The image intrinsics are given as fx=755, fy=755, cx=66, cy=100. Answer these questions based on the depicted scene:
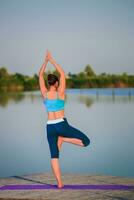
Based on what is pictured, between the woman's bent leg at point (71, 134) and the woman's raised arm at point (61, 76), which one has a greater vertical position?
the woman's raised arm at point (61, 76)

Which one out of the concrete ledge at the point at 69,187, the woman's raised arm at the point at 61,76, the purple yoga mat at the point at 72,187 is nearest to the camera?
the concrete ledge at the point at 69,187

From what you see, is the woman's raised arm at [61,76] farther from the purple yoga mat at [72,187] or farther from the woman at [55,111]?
the purple yoga mat at [72,187]

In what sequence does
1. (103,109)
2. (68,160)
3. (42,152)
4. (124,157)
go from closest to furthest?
(68,160) < (124,157) < (42,152) < (103,109)

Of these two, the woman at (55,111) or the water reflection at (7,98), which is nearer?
the woman at (55,111)

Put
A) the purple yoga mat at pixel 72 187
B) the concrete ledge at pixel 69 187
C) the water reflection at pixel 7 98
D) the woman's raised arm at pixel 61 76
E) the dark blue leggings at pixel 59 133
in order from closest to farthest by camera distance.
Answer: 1. the concrete ledge at pixel 69 187
2. the woman's raised arm at pixel 61 76
3. the dark blue leggings at pixel 59 133
4. the purple yoga mat at pixel 72 187
5. the water reflection at pixel 7 98

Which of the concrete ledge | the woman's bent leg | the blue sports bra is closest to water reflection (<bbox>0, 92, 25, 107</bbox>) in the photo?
the concrete ledge

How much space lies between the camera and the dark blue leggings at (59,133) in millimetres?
12484

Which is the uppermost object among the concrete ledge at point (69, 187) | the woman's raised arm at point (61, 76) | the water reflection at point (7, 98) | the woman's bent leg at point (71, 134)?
the woman's raised arm at point (61, 76)

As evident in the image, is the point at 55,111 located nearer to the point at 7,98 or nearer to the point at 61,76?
the point at 61,76

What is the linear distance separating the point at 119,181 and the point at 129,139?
22.8m

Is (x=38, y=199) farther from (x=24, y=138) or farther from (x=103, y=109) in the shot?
(x=103, y=109)

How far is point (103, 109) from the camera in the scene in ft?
253

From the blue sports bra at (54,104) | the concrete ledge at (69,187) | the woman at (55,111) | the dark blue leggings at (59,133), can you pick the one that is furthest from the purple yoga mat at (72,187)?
the blue sports bra at (54,104)

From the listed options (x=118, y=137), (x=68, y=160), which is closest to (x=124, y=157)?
(x=68, y=160)
